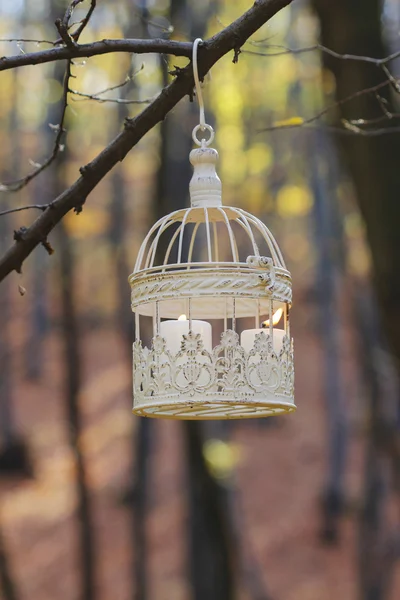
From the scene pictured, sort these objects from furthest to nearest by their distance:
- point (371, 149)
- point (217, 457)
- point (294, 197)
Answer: point (294, 197) → point (217, 457) → point (371, 149)

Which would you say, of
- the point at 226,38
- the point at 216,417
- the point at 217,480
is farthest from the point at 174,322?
the point at 217,480

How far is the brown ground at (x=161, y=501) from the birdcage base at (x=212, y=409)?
34.2 ft

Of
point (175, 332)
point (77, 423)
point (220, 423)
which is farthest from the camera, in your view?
point (220, 423)

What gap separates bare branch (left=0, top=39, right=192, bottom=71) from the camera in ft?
8.79

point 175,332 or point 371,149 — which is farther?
point 371,149

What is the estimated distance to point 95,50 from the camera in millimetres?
2734

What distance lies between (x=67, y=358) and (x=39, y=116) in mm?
15114

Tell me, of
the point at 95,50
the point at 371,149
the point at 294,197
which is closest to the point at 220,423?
the point at 371,149

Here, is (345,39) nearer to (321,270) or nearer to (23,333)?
(321,270)

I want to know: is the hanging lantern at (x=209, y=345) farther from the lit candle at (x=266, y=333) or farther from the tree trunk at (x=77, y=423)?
the tree trunk at (x=77, y=423)

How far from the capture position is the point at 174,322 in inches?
115

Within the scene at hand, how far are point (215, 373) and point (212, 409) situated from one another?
0.79 feet

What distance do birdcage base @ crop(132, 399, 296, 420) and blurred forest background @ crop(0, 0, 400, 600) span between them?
1135 millimetres

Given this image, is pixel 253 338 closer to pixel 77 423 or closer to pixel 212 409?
pixel 212 409
